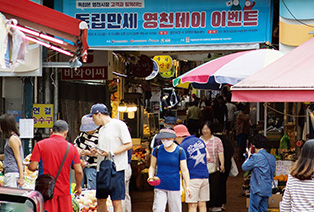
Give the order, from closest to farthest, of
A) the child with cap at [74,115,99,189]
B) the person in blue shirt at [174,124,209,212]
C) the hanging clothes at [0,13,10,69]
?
1. the hanging clothes at [0,13,10,69]
2. the person in blue shirt at [174,124,209,212]
3. the child with cap at [74,115,99,189]

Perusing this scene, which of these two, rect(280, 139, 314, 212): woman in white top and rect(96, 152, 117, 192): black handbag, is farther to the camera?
rect(96, 152, 117, 192): black handbag

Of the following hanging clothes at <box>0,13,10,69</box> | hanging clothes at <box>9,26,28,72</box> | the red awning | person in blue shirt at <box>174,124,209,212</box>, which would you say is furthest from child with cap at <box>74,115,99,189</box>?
hanging clothes at <box>0,13,10,69</box>

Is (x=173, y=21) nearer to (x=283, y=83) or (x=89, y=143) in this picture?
(x=89, y=143)

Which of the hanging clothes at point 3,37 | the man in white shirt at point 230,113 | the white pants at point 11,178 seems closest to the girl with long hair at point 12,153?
the white pants at point 11,178

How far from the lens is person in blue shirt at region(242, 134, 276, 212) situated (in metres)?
9.30

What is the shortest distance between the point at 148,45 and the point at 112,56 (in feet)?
6.68

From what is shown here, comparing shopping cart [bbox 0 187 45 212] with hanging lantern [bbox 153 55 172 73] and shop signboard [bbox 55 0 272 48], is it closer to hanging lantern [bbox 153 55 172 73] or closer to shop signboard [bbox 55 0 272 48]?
shop signboard [bbox 55 0 272 48]

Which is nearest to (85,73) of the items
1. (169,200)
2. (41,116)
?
(41,116)

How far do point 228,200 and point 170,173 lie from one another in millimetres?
4867

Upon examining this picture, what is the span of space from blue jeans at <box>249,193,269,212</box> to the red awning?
4.17 m

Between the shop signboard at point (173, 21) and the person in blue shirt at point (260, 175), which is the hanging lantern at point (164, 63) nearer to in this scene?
the shop signboard at point (173, 21)

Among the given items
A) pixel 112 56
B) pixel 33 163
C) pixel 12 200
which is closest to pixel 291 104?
pixel 112 56

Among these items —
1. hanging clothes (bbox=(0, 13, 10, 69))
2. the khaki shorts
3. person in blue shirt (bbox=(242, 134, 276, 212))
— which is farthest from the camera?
the khaki shorts

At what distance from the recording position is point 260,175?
9328 millimetres
